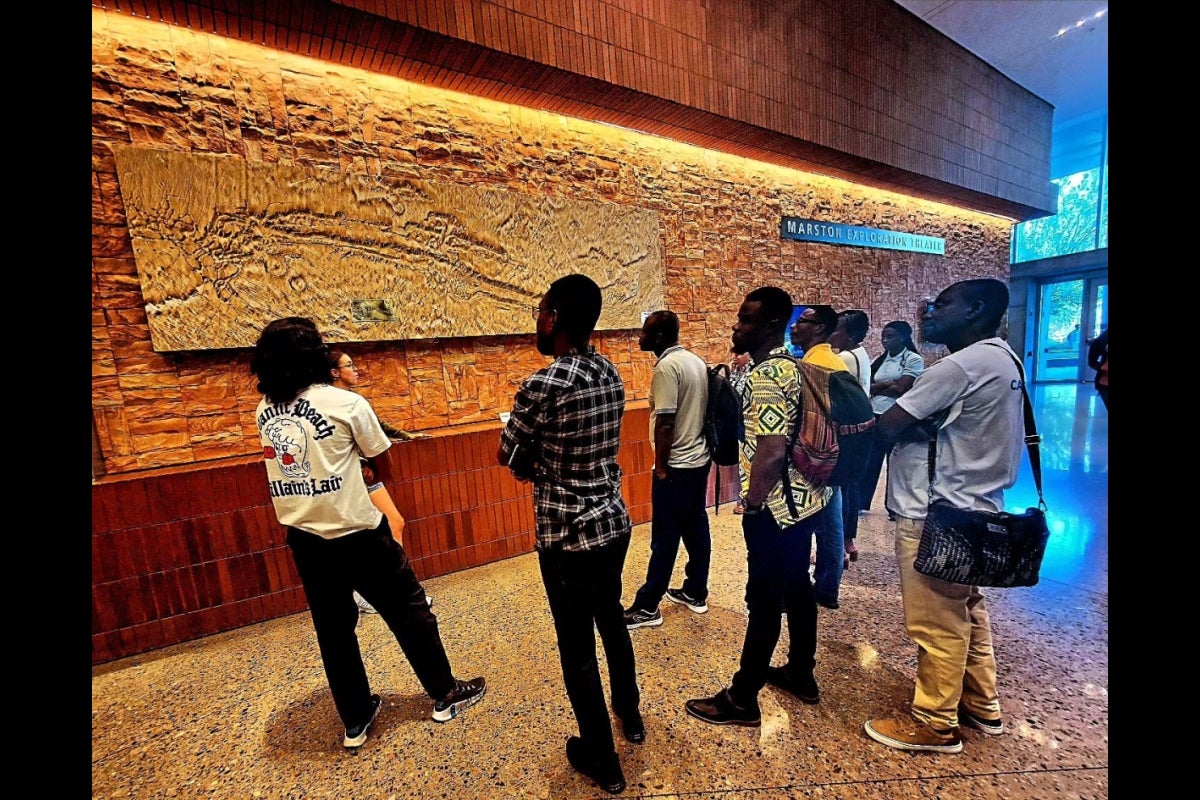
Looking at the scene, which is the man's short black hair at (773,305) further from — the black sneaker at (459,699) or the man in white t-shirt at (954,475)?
the black sneaker at (459,699)

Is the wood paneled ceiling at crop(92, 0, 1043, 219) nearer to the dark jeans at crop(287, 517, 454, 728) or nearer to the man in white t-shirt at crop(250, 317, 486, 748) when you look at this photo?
the man in white t-shirt at crop(250, 317, 486, 748)

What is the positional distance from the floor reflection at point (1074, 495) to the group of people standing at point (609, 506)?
465 mm

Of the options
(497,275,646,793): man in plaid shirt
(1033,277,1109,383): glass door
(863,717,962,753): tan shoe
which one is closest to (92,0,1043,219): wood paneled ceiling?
(497,275,646,793): man in plaid shirt

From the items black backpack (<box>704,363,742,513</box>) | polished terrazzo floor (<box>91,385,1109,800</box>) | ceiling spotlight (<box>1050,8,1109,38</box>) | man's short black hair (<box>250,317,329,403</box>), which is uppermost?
ceiling spotlight (<box>1050,8,1109,38</box>)

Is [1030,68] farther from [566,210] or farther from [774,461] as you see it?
[774,461]

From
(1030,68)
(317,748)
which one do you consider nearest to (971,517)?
(317,748)

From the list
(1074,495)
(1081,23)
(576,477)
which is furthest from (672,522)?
(1081,23)

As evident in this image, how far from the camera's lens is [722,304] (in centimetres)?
492

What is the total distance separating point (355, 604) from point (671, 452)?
1629 millimetres

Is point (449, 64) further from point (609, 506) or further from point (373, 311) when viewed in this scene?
point (609, 506)

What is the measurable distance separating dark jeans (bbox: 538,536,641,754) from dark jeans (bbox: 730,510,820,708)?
1.77 feet

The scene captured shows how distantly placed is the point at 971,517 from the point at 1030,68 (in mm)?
9147

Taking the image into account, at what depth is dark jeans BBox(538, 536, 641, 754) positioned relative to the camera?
1472 millimetres

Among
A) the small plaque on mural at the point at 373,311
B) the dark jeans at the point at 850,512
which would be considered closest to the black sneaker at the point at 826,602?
the dark jeans at the point at 850,512
